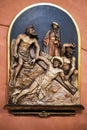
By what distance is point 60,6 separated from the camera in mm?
4594

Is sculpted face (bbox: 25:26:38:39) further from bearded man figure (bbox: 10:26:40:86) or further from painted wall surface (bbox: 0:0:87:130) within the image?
painted wall surface (bbox: 0:0:87:130)

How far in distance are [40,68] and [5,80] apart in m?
0.41

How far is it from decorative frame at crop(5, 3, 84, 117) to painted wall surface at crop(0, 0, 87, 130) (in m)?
0.06

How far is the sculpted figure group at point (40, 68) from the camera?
14.5 ft

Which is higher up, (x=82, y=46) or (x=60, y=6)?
(x=60, y=6)

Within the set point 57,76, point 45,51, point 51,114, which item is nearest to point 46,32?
point 45,51

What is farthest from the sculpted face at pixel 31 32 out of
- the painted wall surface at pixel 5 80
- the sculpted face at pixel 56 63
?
the sculpted face at pixel 56 63

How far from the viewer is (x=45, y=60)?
4480mm

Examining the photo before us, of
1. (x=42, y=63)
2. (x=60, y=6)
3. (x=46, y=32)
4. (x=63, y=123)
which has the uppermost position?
(x=60, y=6)

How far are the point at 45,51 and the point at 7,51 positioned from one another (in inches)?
16.5

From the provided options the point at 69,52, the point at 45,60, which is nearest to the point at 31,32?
the point at 45,60

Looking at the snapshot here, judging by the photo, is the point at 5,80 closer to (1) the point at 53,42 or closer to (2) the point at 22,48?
(2) the point at 22,48

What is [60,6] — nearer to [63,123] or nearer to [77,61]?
[77,61]

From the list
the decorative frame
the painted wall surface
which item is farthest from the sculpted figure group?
the painted wall surface
